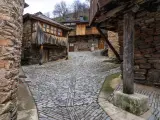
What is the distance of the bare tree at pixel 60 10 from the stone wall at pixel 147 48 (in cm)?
3624

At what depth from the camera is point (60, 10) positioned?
1596 inches

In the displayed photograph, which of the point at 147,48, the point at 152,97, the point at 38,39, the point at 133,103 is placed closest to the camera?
the point at 133,103

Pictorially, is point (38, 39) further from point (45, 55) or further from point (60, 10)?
point (60, 10)

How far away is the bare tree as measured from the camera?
40.3m

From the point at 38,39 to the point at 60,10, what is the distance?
29379mm

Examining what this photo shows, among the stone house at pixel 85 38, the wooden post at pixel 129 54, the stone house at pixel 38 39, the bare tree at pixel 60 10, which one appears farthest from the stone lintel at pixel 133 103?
the bare tree at pixel 60 10

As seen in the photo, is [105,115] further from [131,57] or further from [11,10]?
[11,10]

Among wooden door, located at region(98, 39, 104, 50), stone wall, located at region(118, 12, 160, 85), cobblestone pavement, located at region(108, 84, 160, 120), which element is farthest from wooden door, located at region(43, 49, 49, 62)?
wooden door, located at region(98, 39, 104, 50)

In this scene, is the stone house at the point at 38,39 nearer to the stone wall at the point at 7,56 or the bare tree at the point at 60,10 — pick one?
the stone wall at the point at 7,56

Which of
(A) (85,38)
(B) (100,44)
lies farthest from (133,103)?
(A) (85,38)

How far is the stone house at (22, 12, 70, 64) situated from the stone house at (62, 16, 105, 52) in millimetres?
11312

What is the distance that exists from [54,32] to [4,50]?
13494mm

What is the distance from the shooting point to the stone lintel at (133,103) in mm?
3715

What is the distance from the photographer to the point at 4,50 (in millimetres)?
2613
